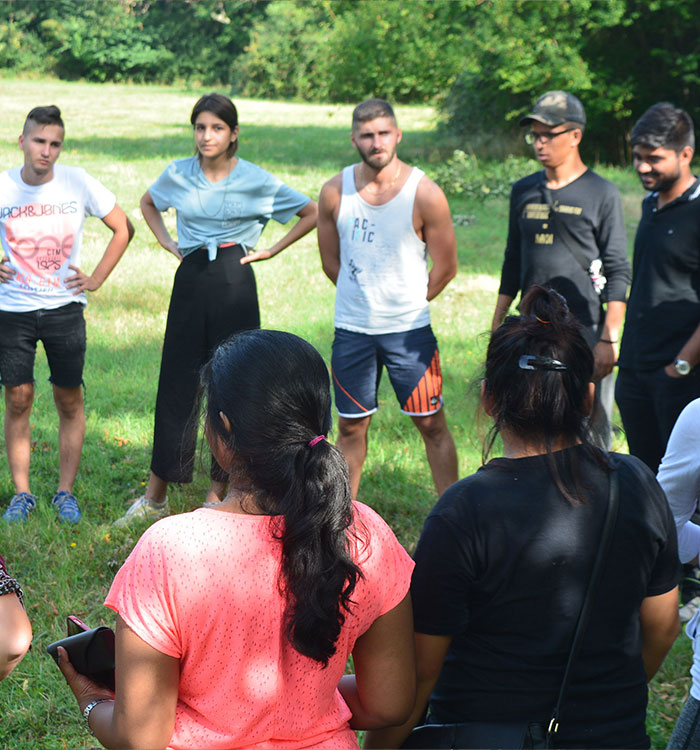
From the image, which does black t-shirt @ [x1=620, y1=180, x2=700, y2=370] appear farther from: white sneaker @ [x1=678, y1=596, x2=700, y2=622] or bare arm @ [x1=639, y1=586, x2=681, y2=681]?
bare arm @ [x1=639, y1=586, x2=681, y2=681]

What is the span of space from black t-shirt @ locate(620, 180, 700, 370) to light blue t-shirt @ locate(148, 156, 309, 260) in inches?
83.2

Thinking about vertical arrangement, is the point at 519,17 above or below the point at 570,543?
above

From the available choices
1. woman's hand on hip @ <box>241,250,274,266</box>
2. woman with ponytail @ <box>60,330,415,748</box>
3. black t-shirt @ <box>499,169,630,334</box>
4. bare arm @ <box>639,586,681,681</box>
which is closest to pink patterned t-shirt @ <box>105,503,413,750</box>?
woman with ponytail @ <box>60,330,415,748</box>

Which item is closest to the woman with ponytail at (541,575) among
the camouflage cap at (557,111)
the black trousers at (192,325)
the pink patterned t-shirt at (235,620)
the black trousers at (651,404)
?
the pink patterned t-shirt at (235,620)

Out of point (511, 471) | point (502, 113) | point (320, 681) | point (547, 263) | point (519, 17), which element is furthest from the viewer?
point (502, 113)

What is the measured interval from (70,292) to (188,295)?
0.67 metres

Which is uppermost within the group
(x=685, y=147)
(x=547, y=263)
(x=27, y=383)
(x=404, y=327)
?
(x=685, y=147)

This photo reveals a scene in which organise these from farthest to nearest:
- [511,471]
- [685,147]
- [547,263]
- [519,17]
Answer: [519,17], [547,263], [685,147], [511,471]

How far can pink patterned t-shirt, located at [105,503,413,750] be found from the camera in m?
1.86

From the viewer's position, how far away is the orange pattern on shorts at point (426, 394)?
5.04m

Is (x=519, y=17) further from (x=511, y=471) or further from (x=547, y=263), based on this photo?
(x=511, y=471)

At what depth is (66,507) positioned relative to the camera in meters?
5.32

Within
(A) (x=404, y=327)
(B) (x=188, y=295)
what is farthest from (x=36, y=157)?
(A) (x=404, y=327)

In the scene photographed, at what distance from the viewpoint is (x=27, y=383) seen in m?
5.23
